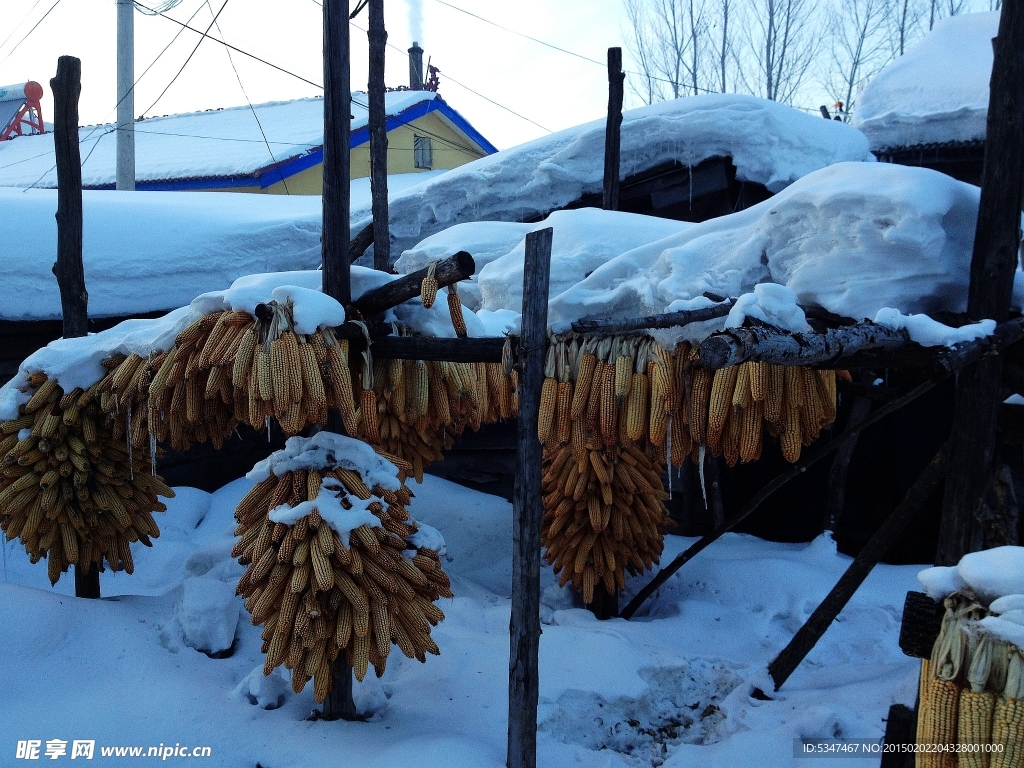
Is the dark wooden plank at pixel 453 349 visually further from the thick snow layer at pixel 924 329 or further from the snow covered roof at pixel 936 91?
the snow covered roof at pixel 936 91

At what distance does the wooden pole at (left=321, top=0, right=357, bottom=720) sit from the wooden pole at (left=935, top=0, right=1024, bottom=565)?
2801 millimetres

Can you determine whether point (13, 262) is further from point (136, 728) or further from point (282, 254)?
point (136, 728)

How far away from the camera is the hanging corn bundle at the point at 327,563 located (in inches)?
133

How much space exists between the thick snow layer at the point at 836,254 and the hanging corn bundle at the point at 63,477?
8.85ft

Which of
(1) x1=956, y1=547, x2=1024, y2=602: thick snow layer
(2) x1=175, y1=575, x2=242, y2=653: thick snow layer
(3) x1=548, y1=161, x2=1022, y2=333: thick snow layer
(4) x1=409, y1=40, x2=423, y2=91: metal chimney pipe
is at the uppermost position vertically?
(4) x1=409, y1=40, x2=423, y2=91: metal chimney pipe

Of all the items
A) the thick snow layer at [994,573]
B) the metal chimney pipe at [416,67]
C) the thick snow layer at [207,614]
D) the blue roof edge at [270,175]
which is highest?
the metal chimney pipe at [416,67]

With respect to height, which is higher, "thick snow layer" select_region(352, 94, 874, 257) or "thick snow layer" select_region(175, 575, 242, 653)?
"thick snow layer" select_region(352, 94, 874, 257)

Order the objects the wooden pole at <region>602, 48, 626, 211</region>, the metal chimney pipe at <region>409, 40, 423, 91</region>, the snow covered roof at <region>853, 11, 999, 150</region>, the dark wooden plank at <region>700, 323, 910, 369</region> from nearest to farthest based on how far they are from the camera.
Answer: the dark wooden plank at <region>700, 323, 910, 369</region> < the wooden pole at <region>602, 48, 626, 211</region> < the snow covered roof at <region>853, 11, 999, 150</region> < the metal chimney pipe at <region>409, 40, 423, 91</region>

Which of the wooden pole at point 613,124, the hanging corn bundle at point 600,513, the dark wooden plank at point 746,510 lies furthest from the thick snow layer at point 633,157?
the hanging corn bundle at point 600,513

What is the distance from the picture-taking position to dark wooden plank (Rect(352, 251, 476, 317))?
3.23 meters

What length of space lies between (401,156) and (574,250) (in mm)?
12861

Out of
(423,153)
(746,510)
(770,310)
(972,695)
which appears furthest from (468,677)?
(423,153)

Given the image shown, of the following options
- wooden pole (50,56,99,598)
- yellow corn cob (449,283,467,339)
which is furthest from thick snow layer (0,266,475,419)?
wooden pole (50,56,99,598)

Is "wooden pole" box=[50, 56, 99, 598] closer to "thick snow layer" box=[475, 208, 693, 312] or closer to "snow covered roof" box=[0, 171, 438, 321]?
"snow covered roof" box=[0, 171, 438, 321]
